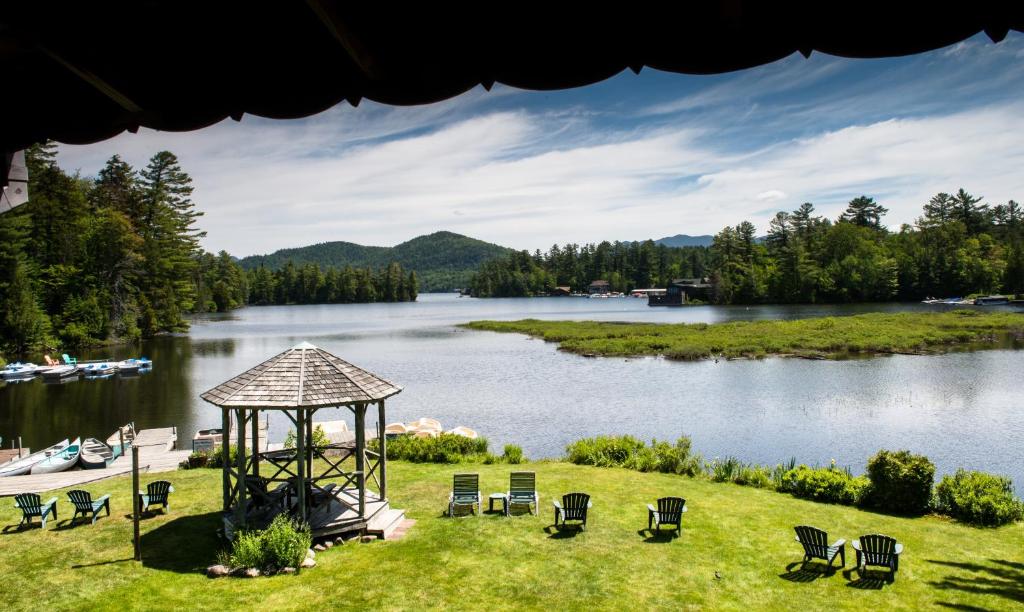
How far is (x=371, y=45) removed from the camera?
9.49 ft

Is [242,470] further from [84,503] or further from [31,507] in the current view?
[31,507]

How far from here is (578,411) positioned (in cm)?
3052

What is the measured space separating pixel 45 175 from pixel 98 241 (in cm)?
812

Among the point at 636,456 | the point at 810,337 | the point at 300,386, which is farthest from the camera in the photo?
the point at 810,337

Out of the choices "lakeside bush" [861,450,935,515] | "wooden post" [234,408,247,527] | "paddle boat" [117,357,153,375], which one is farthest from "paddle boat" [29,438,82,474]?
"paddle boat" [117,357,153,375]

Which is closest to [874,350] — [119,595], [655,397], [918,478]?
[655,397]

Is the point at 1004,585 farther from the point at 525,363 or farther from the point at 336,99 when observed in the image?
the point at 525,363

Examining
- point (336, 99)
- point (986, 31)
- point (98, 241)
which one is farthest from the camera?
point (98, 241)

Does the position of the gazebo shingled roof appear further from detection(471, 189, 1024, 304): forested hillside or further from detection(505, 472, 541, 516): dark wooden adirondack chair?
detection(471, 189, 1024, 304): forested hillside

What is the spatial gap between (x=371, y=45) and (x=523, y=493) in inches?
509

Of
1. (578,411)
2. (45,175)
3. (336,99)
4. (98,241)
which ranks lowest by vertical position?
(578,411)

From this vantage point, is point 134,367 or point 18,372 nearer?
point 18,372

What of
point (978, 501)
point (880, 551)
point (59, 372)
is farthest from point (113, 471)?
point (59, 372)

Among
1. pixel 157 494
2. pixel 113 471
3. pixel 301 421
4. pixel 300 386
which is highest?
pixel 300 386
